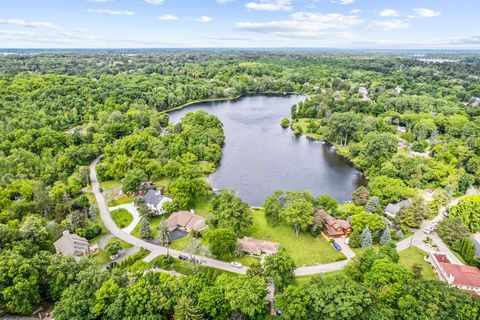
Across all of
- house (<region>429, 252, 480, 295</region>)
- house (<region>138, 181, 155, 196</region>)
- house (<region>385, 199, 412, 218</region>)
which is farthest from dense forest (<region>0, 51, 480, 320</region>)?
house (<region>429, 252, 480, 295</region>)

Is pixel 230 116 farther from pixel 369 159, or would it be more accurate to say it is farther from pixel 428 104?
pixel 428 104

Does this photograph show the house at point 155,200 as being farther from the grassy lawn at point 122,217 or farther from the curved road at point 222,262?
the curved road at point 222,262

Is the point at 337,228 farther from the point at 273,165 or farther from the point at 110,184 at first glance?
the point at 110,184

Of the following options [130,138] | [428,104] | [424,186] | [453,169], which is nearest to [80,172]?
[130,138]

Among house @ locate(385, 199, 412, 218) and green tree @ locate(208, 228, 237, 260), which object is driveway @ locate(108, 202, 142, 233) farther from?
house @ locate(385, 199, 412, 218)

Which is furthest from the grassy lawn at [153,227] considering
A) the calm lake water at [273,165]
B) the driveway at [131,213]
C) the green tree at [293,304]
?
the green tree at [293,304]

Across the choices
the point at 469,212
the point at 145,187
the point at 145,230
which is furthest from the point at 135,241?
the point at 469,212
